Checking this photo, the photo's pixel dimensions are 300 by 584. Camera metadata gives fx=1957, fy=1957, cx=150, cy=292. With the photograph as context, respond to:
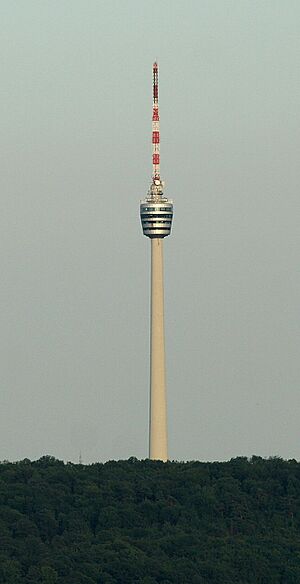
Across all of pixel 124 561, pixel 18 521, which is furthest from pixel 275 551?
pixel 18 521

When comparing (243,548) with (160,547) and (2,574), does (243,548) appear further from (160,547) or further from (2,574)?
(2,574)

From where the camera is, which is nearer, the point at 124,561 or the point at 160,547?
the point at 124,561

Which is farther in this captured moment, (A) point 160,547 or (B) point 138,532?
(B) point 138,532

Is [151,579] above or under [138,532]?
under

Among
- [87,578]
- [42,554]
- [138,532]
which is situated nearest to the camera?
[87,578]

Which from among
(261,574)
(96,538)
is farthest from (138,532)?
(261,574)

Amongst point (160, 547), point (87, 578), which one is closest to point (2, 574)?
point (87, 578)

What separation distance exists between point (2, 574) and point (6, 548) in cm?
1427

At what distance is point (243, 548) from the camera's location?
183375mm

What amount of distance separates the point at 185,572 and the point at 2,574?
16055 mm

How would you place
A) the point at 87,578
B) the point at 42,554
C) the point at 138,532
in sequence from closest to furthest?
the point at 87,578 < the point at 42,554 < the point at 138,532

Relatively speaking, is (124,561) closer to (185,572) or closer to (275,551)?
(185,572)

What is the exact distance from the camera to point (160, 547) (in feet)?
602

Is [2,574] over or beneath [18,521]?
beneath
